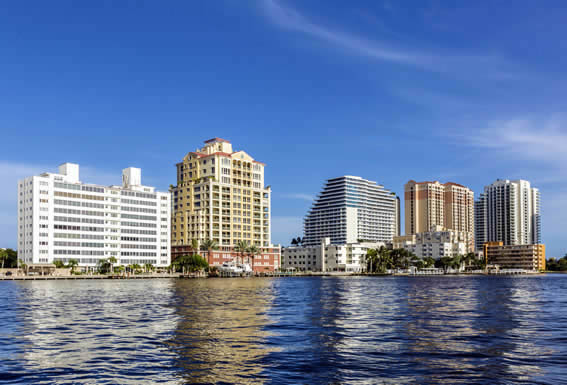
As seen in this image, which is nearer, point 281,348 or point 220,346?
point 281,348

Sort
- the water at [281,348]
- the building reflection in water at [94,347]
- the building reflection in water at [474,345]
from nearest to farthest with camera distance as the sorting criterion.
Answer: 1. the water at [281,348]
2. the building reflection in water at [94,347]
3. the building reflection in water at [474,345]

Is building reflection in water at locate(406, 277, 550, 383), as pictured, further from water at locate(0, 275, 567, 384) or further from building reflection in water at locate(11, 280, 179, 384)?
building reflection in water at locate(11, 280, 179, 384)

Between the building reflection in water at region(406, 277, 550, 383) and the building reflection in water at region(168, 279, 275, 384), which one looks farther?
the building reflection in water at region(406, 277, 550, 383)

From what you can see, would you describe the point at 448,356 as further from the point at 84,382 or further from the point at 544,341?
the point at 84,382

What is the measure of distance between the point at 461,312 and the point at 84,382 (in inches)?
1873

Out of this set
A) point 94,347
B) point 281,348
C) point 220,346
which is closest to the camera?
point 281,348

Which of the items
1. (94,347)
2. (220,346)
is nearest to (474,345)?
(220,346)

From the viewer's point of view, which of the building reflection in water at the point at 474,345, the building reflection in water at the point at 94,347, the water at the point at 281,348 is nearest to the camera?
the water at the point at 281,348

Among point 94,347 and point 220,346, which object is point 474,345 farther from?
point 94,347

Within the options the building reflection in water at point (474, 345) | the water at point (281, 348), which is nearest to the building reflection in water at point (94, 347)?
the water at point (281, 348)

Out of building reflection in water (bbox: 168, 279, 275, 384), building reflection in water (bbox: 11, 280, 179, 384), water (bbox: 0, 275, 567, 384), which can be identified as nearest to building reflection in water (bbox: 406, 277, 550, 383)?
water (bbox: 0, 275, 567, 384)

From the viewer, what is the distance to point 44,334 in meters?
43.7

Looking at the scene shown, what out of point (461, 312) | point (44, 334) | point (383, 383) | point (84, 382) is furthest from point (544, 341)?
point (44, 334)

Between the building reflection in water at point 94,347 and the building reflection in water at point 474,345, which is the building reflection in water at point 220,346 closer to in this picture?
the building reflection in water at point 94,347
